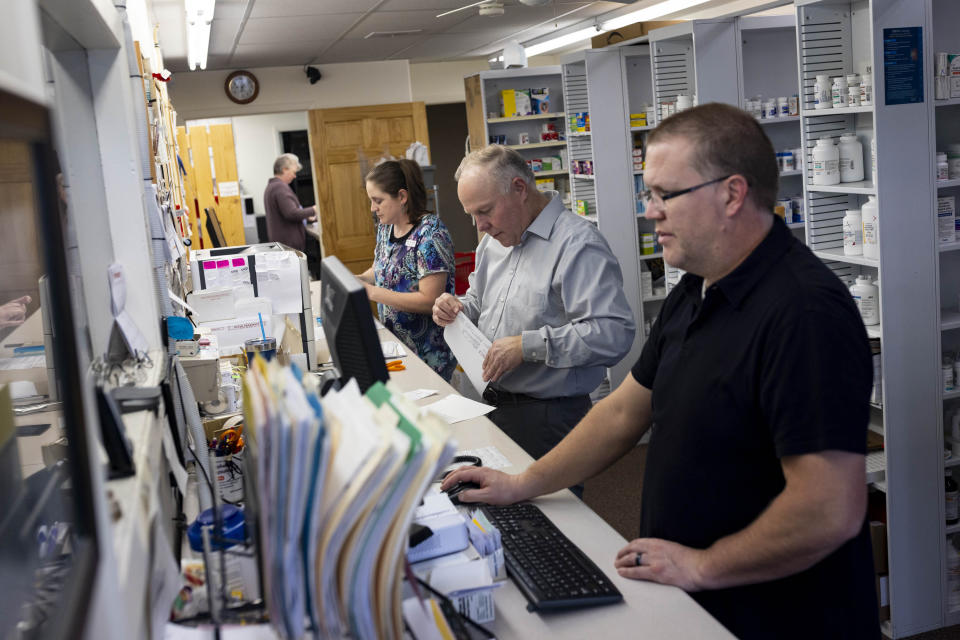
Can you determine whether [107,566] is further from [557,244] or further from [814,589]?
[557,244]

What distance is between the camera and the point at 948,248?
3.16 meters

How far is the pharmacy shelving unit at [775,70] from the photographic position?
4.80 m

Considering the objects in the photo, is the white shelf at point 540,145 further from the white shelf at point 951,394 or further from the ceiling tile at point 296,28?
the white shelf at point 951,394

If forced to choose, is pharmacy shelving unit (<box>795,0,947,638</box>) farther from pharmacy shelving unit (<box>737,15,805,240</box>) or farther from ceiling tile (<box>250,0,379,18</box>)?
ceiling tile (<box>250,0,379,18</box>)

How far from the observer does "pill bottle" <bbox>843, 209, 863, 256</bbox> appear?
331cm

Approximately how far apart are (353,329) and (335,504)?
18.6 inches

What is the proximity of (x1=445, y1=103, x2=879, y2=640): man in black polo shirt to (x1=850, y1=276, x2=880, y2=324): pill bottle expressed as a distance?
1761mm

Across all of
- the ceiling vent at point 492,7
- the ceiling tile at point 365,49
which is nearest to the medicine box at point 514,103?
the ceiling vent at point 492,7

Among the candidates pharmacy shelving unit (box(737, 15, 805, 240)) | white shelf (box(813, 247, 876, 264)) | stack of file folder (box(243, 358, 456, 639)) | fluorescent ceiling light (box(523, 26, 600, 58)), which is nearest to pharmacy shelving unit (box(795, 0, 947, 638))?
white shelf (box(813, 247, 876, 264))

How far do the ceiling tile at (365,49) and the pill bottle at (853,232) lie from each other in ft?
20.4

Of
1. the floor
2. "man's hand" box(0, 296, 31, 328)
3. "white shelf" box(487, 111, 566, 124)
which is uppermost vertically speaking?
"white shelf" box(487, 111, 566, 124)

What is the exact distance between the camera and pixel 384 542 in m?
0.98

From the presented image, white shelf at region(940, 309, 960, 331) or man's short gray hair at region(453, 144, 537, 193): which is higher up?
man's short gray hair at region(453, 144, 537, 193)

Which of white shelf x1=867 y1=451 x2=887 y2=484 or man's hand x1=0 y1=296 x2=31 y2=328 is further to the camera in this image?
white shelf x1=867 y1=451 x2=887 y2=484
